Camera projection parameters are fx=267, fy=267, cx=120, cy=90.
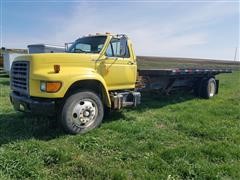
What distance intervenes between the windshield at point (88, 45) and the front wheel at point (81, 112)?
1266mm

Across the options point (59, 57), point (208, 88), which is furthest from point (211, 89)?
point (59, 57)

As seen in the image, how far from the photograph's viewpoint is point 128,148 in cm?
475

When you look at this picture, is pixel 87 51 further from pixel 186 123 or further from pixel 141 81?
pixel 186 123

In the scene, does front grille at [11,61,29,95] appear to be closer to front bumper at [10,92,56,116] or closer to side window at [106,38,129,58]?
front bumper at [10,92,56,116]

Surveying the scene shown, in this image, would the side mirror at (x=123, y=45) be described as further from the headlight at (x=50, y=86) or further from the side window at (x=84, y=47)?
the headlight at (x=50, y=86)

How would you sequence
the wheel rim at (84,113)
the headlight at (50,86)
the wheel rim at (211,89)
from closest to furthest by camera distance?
the headlight at (50,86) → the wheel rim at (84,113) → the wheel rim at (211,89)

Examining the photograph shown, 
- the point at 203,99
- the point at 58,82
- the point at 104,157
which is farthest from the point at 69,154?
the point at 203,99

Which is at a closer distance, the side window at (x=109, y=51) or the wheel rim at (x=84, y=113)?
the wheel rim at (x=84, y=113)

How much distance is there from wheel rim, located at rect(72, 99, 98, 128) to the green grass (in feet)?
0.89

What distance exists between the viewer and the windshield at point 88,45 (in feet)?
21.1

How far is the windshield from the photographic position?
6.44 metres

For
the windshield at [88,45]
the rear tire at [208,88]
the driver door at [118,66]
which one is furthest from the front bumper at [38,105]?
the rear tire at [208,88]

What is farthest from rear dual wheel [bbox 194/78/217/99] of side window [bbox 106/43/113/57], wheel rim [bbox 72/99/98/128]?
wheel rim [bbox 72/99/98/128]

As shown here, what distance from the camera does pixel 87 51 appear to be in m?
6.52
